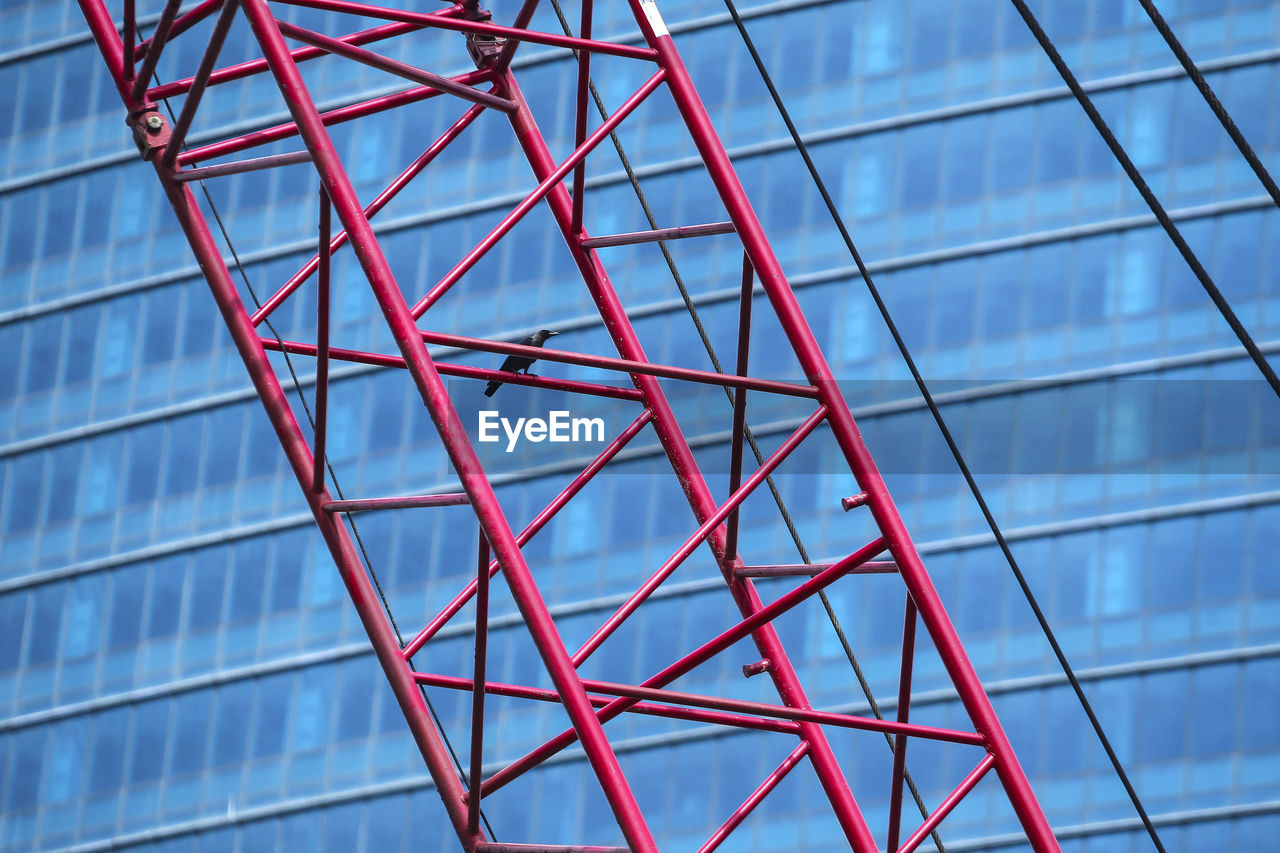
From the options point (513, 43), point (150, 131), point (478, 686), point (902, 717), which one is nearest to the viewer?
point (478, 686)

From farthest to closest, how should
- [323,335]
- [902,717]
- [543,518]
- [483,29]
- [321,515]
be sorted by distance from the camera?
[543,518], [483,29], [902,717], [321,515], [323,335]

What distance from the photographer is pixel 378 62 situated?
11383mm

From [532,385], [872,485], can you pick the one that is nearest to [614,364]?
[532,385]

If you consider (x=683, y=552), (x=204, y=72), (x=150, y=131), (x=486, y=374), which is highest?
(x=150, y=131)

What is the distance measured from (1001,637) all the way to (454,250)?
52.8 feet

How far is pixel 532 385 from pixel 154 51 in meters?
3.28

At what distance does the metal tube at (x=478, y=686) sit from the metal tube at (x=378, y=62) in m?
3.08

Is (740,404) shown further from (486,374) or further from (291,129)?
(291,129)

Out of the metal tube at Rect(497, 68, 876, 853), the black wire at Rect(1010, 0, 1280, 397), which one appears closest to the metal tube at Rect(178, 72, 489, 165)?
the metal tube at Rect(497, 68, 876, 853)

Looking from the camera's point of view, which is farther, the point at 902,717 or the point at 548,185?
the point at 902,717

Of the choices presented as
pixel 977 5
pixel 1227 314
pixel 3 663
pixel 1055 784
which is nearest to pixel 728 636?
pixel 1227 314

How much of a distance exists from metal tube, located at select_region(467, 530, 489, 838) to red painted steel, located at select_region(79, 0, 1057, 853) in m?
0.02

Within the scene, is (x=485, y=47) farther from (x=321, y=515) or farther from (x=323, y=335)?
(x=321, y=515)

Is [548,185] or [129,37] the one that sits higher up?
[129,37]
